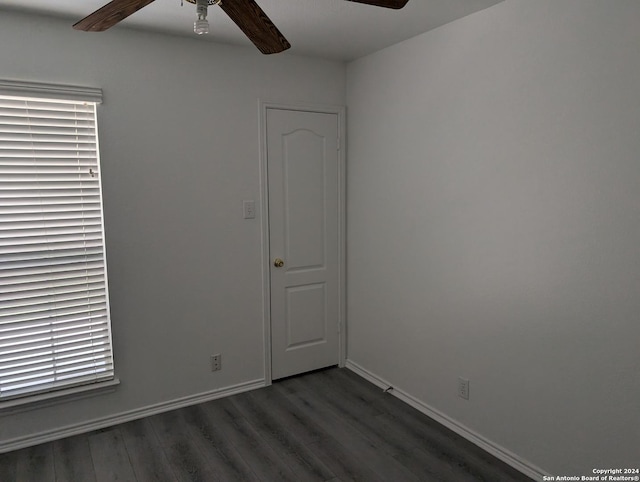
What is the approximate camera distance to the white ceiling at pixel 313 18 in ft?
7.72

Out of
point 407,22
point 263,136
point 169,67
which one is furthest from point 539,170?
point 169,67

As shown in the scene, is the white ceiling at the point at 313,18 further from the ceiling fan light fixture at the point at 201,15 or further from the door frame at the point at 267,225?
the ceiling fan light fixture at the point at 201,15

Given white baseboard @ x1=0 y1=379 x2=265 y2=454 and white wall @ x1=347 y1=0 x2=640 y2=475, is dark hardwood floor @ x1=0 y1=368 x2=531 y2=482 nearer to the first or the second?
white baseboard @ x1=0 y1=379 x2=265 y2=454

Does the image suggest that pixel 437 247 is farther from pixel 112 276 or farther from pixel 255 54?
pixel 112 276

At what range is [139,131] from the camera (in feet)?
9.31

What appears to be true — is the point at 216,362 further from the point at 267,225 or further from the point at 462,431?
the point at 462,431

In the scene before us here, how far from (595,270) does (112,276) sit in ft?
8.69

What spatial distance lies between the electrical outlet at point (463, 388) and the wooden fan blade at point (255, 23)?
7.01 ft

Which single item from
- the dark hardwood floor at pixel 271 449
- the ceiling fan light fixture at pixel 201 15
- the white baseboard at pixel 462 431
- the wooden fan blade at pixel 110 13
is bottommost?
the dark hardwood floor at pixel 271 449

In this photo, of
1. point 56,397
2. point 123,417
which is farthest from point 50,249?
point 123,417

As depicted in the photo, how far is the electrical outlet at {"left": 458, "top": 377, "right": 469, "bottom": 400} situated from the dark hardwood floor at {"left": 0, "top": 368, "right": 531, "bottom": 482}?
249mm

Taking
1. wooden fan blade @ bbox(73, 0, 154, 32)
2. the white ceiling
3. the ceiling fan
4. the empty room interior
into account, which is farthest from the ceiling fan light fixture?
the white ceiling

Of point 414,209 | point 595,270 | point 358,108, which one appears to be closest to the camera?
point 595,270

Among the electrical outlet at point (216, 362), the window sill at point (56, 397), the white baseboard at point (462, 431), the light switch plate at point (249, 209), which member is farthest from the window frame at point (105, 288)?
the white baseboard at point (462, 431)
